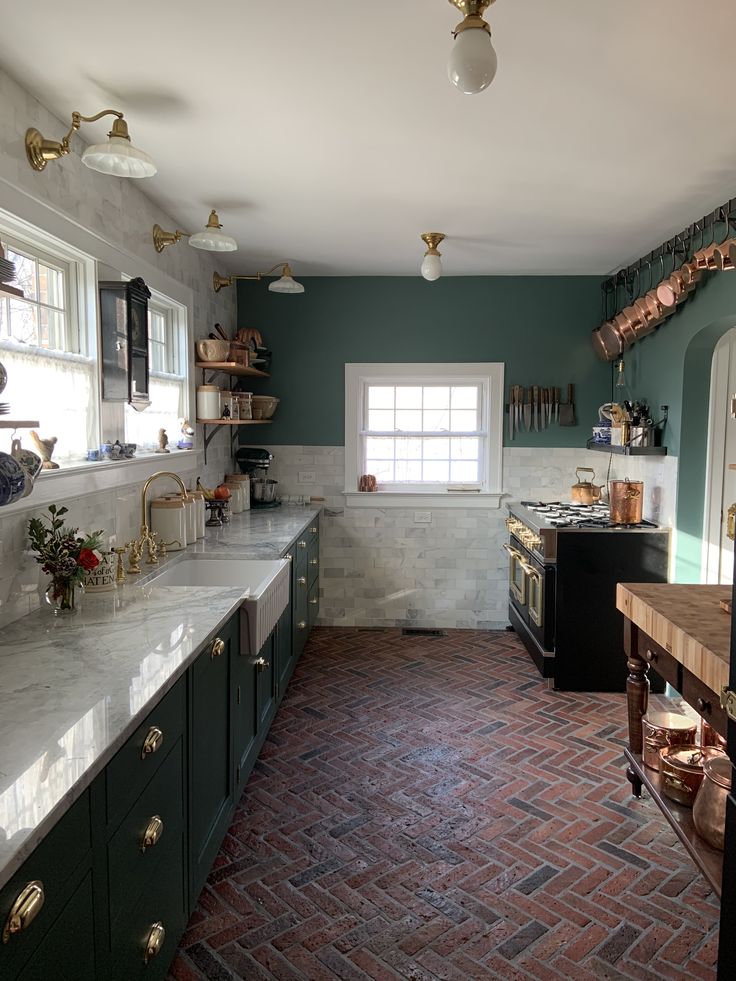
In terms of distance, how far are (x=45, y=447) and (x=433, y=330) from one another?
385 cm

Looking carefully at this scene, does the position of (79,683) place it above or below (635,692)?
above

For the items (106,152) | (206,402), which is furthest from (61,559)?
(206,402)

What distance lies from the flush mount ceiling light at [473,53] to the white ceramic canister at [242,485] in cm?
401

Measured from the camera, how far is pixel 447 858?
2920 mm

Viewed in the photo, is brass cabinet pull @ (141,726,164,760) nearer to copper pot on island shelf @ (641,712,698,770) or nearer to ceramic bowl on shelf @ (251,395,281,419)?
copper pot on island shelf @ (641,712,698,770)

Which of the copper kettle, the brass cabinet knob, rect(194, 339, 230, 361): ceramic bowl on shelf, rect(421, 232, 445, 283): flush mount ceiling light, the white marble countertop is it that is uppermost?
rect(421, 232, 445, 283): flush mount ceiling light

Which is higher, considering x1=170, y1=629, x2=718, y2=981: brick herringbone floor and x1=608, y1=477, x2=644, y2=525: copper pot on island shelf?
x1=608, y1=477, x2=644, y2=525: copper pot on island shelf

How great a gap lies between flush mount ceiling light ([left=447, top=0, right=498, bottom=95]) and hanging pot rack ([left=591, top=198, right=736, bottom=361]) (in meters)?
2.27

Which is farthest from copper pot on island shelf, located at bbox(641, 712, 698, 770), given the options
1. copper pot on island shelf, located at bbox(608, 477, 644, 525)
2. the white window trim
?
the white window trim

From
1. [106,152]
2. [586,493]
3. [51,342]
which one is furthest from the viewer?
[586,493]

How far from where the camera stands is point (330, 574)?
20.3 ft

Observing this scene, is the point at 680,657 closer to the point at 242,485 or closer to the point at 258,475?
the point at 242,485

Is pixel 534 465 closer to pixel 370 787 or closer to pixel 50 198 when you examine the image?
pixel 370 787

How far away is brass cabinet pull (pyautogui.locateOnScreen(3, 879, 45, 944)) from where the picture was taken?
3.93 ft
